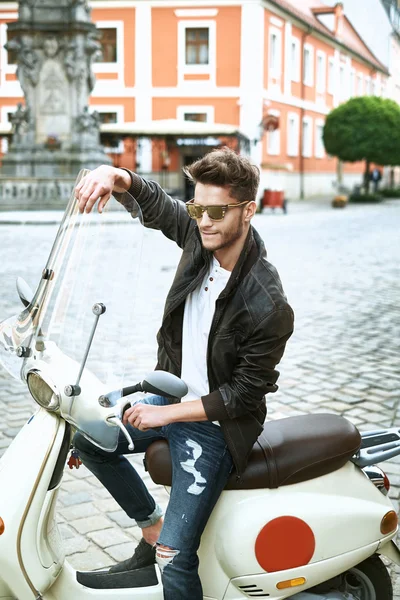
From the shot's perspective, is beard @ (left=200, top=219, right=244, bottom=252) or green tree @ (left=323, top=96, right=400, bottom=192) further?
green tree @ (left=323, top=96, right=400, bottom=192)

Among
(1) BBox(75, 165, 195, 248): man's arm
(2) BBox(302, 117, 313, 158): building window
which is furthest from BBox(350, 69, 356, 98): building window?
(1) BBox(75, 165, 195, 248): man's arm

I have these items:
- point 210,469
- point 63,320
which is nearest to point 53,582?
point 210,469

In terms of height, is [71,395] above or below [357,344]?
above

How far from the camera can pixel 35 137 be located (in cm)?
2277

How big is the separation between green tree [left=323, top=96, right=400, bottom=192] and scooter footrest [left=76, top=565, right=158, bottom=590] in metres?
35.8

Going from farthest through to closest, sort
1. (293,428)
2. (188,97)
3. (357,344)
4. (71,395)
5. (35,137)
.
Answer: (188,97) → (35,137) → (357,344) → (293,428) → (71,395)

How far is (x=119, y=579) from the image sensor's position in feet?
8.13

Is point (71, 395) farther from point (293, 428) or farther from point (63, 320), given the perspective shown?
point (293, 428)

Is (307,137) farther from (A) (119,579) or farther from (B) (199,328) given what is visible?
(A) (119,579)

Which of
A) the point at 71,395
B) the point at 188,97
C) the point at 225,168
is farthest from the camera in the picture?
the point at 188,97

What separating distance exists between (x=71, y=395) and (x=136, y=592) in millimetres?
675

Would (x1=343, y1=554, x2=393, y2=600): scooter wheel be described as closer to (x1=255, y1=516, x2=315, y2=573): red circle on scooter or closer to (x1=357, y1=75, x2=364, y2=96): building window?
(x1=255, y1=516, x2=315, y2=573): red circle on scooter

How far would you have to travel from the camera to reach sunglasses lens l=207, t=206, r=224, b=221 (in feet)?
7.60

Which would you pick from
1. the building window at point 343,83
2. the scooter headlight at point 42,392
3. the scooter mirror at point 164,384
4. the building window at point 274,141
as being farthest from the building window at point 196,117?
the scooter mirror at point 164,384
